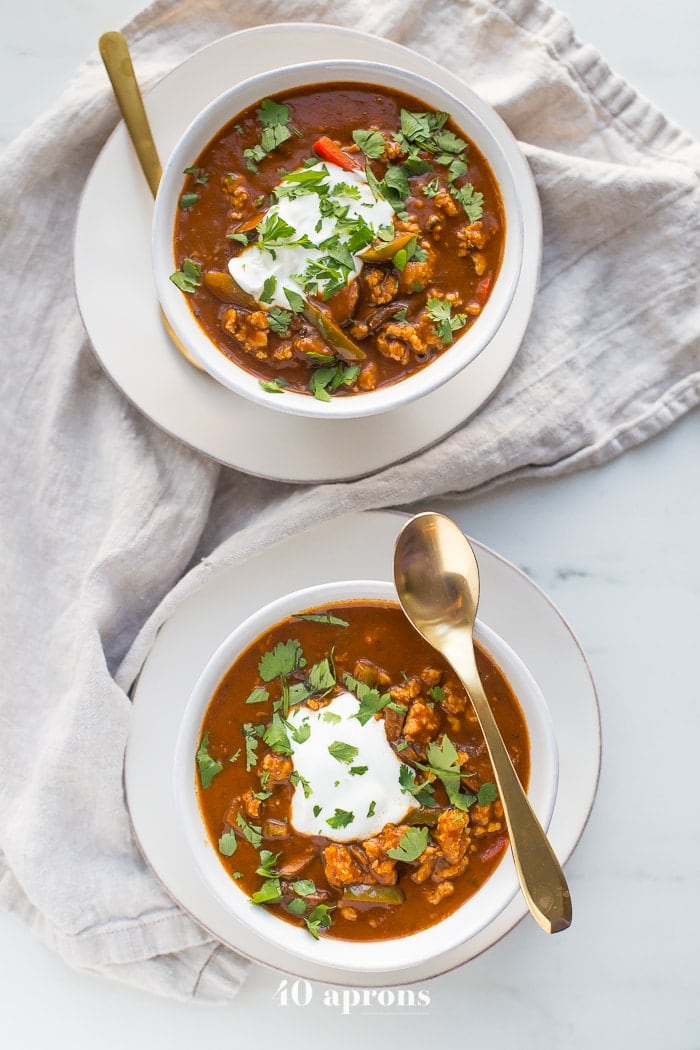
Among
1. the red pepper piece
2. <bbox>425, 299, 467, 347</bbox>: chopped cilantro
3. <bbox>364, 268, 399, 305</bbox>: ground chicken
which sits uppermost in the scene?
the red pepper piece

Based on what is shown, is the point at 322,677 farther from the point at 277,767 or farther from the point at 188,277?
the point at 188,277

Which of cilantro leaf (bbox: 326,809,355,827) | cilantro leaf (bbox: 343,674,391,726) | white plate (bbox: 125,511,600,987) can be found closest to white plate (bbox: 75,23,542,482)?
white plate (bbox: 125,511,600,987)

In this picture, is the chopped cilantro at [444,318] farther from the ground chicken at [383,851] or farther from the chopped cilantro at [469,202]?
the ground chicken at [383,851]

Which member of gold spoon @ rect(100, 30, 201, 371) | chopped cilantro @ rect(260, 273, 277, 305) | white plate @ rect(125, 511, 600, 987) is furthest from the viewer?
white plate @ rect(125, 511, 600, 987)

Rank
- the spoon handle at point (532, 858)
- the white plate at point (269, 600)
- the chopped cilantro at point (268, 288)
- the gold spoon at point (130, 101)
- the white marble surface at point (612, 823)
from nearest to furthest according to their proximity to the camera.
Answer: the spoon handle at point (532, 858) < the chopped cilantro at point (268, 288) < the gold spoon at point (130, 101) < the white plate at point (269, 600) < the white marble surface at point (612, 823)

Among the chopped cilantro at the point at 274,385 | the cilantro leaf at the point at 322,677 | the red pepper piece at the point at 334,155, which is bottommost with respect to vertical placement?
the cilantro leaf at the point at 322,677

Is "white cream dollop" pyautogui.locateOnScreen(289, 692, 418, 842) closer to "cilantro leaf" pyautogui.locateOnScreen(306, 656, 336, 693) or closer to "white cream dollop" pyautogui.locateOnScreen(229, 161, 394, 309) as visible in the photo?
"cilantro leaf" pyautogui.locateOnScreen(306, 656, 336, 693)

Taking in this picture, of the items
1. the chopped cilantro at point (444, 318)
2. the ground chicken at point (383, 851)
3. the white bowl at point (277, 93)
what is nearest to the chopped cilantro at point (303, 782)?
the ground chicken at point (383, 851)

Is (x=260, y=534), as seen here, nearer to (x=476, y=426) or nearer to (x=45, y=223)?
(x=476, y=426)
